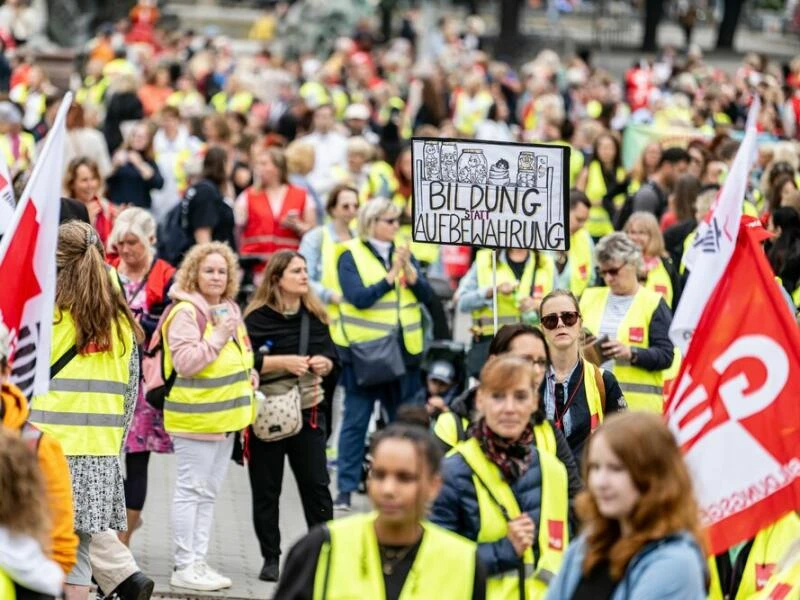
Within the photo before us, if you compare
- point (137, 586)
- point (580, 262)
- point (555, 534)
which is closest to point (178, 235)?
point (580, 262)

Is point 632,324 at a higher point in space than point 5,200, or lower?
lower

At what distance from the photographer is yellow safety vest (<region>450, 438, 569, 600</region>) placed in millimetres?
5926

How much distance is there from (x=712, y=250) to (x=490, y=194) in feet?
4.42

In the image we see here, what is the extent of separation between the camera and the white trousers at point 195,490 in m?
9.33

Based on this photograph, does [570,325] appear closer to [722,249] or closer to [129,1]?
[722,249]

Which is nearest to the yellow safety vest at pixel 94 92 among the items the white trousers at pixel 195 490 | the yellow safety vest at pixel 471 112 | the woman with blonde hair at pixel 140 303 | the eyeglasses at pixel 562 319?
the yellow safety vest at pixel 471 112

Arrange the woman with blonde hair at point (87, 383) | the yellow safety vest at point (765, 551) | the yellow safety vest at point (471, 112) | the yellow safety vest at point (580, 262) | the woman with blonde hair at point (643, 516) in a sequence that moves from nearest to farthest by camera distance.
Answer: the woman with blonde hair at point (643, 516)
the yellow safety vest at point (765, 551)
the woman with blonde hair at point (87, 383)
the yellow safety vest at point (580, 262)
the yellow safety vest at point (471, 112)

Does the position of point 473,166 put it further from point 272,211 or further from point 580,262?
point 272,211

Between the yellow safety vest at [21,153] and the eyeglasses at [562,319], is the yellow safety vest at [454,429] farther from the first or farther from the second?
the yellow safety vest at [21,153]

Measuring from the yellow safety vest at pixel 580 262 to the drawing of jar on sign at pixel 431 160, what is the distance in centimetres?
257

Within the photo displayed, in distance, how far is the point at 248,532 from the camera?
35.8 feet

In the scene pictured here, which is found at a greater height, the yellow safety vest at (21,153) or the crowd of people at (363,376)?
the yellow safety vest at (21,153)

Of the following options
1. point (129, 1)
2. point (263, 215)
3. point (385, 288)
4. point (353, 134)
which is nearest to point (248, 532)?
point (385, 288)

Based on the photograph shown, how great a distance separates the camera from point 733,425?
249 inches
